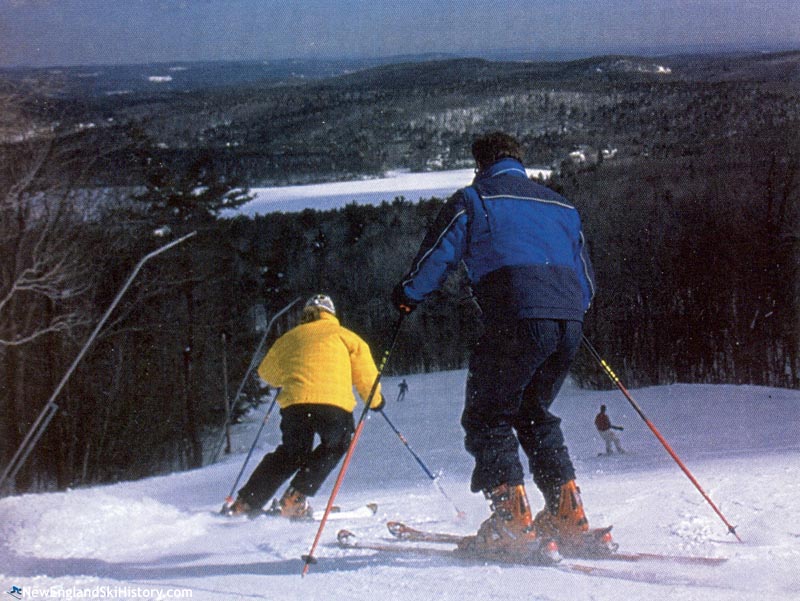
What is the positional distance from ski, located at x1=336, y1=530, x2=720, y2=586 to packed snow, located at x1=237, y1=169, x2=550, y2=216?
3757mm

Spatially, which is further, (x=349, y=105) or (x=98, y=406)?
(x=98, y=406)

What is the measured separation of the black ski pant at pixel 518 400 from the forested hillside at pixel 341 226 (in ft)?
3.52

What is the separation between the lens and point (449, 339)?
78.1 feet

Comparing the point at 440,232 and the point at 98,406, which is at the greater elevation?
the point at 440,232

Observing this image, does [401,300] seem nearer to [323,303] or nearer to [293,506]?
[323,303]

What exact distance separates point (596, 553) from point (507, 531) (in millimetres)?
303

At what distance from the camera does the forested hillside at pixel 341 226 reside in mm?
9062

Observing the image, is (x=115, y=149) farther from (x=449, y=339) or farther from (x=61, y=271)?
(x=449, y=339)

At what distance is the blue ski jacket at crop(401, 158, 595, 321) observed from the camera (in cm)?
285

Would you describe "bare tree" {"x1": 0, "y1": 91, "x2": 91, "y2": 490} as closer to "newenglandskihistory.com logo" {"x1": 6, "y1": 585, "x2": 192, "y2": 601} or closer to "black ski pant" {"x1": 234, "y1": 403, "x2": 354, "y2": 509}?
"black ski pant" {"x1": 234, "y1": 403, "x2": 354, "y2": 509}

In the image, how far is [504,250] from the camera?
2.87m

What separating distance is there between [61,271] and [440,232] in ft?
45.8

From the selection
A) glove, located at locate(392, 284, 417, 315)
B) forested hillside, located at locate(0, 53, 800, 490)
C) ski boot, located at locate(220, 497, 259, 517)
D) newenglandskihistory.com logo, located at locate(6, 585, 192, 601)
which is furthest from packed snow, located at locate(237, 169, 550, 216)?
newenglandskihistory.com logo, located at locate(6, 585, 192, 601)

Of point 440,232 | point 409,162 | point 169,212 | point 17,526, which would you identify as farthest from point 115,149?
point 440,232
